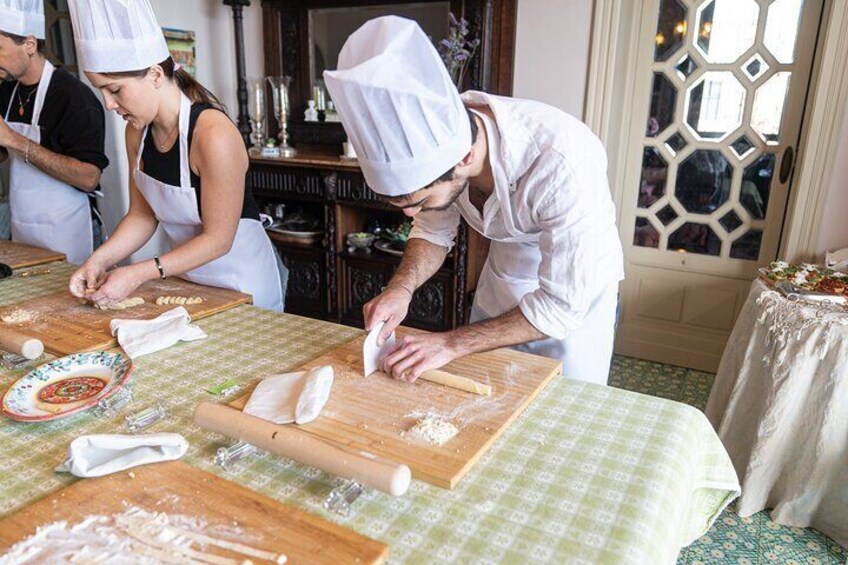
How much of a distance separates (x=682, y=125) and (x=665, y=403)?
208cm

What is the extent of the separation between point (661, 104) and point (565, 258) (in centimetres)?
194

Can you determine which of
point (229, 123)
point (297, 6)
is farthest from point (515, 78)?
point (229, 123)

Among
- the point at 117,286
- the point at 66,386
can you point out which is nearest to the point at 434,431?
the point at 66,386

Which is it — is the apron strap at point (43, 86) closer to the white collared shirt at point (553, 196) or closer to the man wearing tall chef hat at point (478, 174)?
the man wearing tall chef hat at point (478, 174)

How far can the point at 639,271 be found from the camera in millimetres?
2979

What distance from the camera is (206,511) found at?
731 mm

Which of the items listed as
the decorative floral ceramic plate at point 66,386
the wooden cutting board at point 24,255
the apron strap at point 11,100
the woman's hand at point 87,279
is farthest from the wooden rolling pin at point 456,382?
the apron strap at point 11,100

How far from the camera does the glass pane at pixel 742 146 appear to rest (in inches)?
104

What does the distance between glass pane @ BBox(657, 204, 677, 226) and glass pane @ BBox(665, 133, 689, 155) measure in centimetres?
26

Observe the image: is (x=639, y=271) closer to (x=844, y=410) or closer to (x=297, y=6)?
(x=844, y=410)

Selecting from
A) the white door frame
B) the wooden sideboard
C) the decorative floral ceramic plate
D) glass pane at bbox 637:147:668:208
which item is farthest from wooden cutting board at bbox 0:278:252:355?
glass pane at bbox 637:147:668:208

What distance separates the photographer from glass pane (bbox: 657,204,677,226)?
2869 millimetres

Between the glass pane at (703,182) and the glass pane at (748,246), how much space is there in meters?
0.19

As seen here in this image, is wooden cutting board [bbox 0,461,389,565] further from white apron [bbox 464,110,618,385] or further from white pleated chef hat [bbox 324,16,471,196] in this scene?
white apron [bbox 464,110,618,385]
